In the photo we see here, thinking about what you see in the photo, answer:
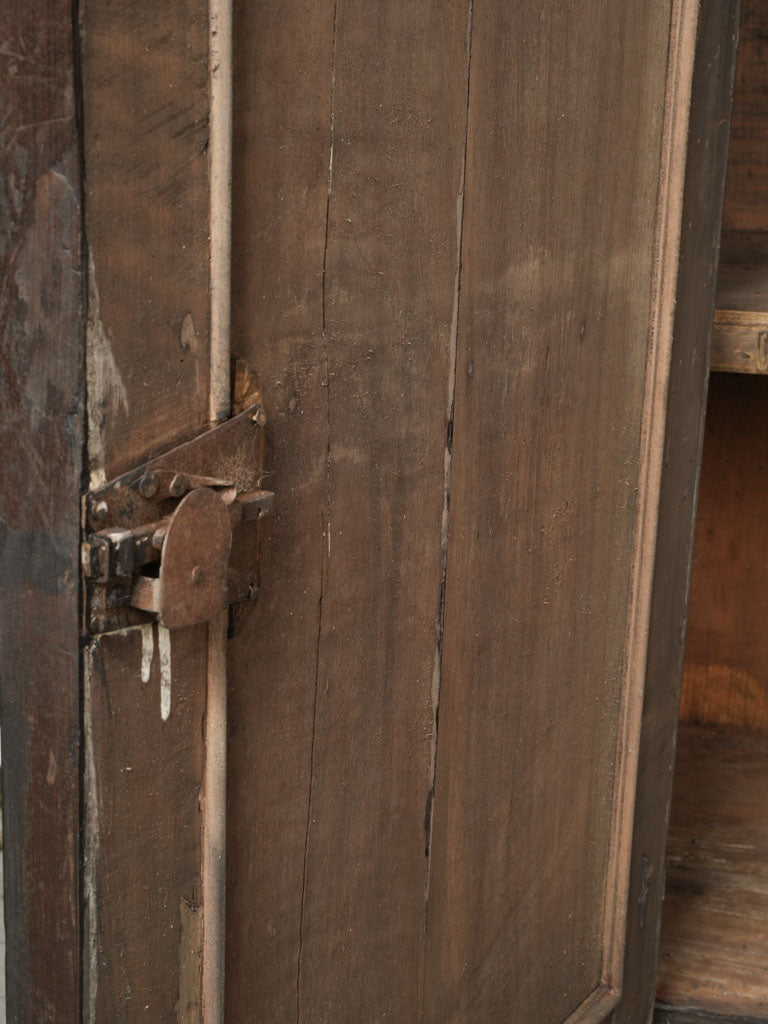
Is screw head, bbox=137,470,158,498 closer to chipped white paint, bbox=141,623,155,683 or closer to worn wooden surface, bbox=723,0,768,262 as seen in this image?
chipped white paint, bbox=141,623,155,683

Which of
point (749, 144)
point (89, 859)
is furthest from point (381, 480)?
point (749, 144)

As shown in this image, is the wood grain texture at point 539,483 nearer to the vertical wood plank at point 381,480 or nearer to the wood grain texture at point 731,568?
the vertical wood plank at point 381,480

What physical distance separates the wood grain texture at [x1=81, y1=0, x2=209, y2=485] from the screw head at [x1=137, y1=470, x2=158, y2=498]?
1 centimetres

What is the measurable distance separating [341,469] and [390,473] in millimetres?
49

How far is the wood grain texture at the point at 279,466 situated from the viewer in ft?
2.25

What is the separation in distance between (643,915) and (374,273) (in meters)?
0.76

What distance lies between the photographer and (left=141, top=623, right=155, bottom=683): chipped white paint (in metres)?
0.68

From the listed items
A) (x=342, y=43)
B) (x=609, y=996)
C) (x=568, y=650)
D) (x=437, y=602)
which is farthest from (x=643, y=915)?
(x=342, y=43)

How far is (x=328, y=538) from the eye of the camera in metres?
0.79

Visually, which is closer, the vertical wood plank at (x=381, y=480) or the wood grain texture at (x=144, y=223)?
the wood grain texture at (x=144, y=223)

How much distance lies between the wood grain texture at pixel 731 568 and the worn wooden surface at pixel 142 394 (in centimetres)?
129

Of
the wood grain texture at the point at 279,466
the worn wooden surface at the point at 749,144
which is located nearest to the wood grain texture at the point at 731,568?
the worn wooden surface at the point at 749,144

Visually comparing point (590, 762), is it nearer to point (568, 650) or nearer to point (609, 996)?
point (568, 650)

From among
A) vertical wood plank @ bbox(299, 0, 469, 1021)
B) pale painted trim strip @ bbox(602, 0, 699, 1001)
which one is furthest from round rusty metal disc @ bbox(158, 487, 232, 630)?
pale painted trim strip @ bbox(602, 0, 699, 1001)
